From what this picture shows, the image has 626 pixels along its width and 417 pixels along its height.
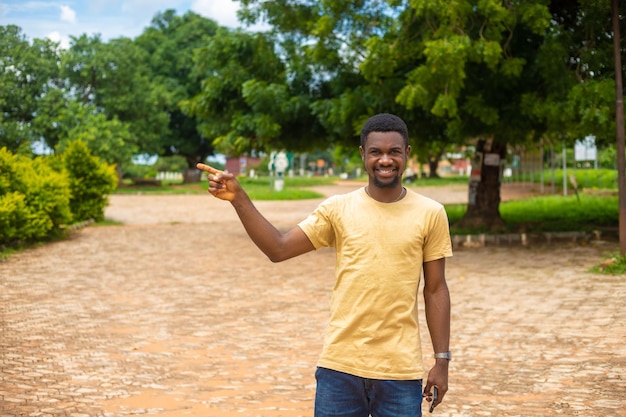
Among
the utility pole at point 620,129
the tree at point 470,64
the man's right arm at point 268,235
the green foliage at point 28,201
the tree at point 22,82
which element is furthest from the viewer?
the tree at point 22,82

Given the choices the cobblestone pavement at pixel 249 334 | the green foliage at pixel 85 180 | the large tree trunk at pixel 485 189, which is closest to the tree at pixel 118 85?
the green foliage at pixel 85 180

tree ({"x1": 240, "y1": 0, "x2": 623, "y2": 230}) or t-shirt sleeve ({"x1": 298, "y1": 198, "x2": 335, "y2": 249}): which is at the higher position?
tree ({"x1": 240, "y1": 0, "x2": 623, "y2": 230})

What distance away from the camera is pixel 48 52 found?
127ft

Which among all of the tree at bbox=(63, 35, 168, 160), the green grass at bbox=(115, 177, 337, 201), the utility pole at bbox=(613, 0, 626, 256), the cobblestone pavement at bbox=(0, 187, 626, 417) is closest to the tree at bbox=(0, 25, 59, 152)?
the tree at bbox=(63, 35, 168, 160)

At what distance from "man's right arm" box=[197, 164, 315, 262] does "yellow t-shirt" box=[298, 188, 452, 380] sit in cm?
14

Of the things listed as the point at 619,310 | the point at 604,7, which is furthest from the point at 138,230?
the point at 619,310

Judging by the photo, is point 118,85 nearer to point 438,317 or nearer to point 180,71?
point 180,71

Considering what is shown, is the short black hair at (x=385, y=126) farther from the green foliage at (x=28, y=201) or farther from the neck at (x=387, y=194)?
the green foliage at (x=28, y=201)

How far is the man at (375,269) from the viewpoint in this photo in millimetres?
2953

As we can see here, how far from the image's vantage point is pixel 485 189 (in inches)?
665

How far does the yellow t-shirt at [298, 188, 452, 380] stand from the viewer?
9.70 feet

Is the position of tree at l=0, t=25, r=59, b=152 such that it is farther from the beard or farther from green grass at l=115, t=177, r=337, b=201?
the beard

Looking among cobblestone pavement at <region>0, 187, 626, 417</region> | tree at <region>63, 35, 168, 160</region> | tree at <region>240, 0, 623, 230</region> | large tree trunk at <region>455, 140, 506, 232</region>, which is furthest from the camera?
tree at <region>63, 35, 168, 160</region>

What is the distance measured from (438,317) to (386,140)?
0.72 metres
